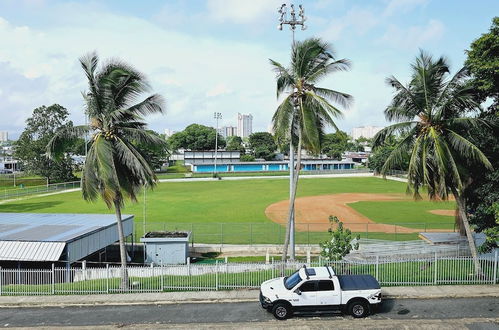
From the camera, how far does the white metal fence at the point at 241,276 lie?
19281 millimetres

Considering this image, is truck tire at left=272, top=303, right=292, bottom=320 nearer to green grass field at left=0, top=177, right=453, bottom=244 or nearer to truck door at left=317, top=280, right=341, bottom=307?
truck door at left=317, top=280, right=341, bottom=307

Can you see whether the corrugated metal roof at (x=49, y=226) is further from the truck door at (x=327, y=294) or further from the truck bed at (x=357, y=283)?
the truck bed at (x=357, y=283)

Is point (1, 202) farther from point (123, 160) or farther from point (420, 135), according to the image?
point (420, 135)

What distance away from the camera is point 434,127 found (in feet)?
64.0

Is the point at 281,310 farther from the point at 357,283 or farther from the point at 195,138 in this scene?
the point at 195,138

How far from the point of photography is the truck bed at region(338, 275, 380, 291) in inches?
613

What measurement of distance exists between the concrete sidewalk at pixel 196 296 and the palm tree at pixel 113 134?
5.21 ft

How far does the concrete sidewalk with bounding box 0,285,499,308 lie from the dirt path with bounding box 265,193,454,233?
16.7m

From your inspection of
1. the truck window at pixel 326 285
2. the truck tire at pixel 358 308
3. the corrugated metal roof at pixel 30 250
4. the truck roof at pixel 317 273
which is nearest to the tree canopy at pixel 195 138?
the corrugated metal roof at pixel 30 250

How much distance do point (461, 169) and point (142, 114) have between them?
1586 centimetres

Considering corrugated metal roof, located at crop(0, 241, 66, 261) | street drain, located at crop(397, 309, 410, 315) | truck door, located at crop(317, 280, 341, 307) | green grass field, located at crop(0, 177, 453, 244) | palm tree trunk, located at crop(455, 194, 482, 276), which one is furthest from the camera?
green grass field, located at crop(0, 177, 453, 244)

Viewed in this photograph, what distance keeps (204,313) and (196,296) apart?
1.93 m

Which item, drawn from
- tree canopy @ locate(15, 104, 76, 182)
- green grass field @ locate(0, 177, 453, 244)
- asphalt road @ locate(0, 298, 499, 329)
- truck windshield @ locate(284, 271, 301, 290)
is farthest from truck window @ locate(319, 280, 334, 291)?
tree canopy @ locate(15, 104, 76, 182)

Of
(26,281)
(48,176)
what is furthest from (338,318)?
(48,176)
